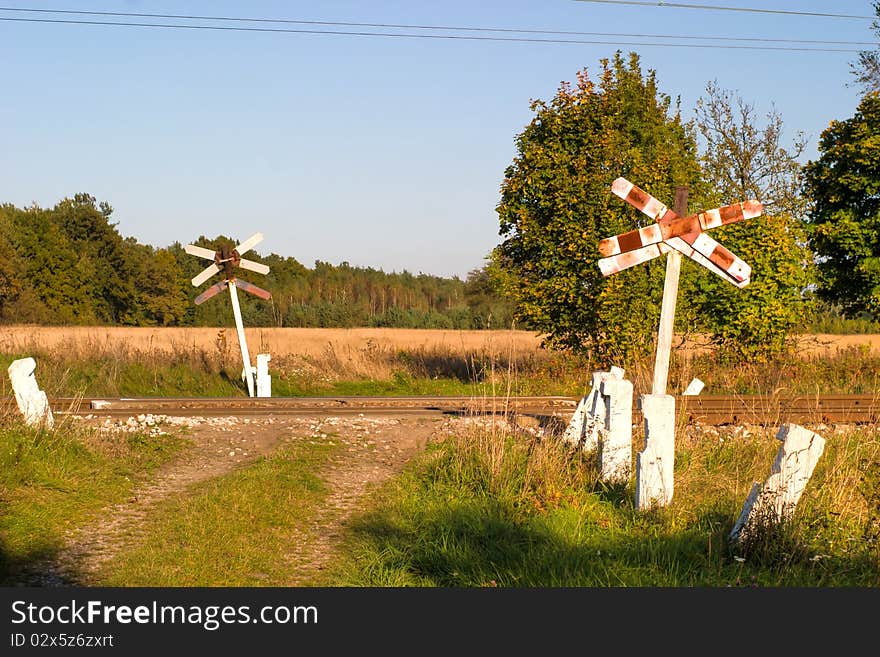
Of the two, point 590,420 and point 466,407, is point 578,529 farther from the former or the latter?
point 466,407

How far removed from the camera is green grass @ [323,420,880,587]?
6652mm

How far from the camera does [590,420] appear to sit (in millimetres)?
9836

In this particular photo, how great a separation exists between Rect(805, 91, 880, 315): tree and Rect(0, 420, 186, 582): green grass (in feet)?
62.3

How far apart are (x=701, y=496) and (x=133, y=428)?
842 cm

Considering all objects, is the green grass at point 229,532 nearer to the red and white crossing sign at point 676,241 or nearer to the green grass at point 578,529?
the green grass at point 578,529

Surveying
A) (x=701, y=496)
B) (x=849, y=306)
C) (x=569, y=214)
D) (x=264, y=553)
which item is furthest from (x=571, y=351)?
(x=264, y=553)

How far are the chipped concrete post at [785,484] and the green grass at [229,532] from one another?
374 centimetres

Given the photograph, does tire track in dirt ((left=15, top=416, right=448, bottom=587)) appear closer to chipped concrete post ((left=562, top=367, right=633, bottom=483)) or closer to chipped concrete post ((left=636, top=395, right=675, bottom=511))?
chipped concrete post ((left=562, top=367, right=633, bottom=483))

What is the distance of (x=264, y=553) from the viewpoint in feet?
24.7

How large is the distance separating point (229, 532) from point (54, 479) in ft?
8.97

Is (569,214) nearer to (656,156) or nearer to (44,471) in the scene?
(656,156)

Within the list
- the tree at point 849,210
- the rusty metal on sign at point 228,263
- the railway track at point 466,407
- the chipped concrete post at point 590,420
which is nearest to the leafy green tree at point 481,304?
the tree at point 849,210

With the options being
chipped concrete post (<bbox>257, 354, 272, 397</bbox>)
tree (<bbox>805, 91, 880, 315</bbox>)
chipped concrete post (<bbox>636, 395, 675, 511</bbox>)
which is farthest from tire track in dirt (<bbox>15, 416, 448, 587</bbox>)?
tree (<bbox>805, 91, 880, 315</bbox>)

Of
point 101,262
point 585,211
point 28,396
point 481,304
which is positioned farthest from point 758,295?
point 101,262
